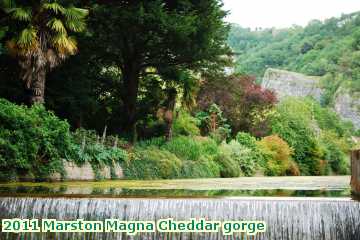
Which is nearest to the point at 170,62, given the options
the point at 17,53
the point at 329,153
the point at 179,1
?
the point at 179,1

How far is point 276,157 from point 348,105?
54155 mm

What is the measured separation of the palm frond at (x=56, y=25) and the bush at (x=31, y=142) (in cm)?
318

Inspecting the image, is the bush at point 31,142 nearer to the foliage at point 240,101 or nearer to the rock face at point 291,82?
the foliage at point 240,101

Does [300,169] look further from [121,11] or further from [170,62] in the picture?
[121,11]

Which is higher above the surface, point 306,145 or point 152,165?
point 306,145

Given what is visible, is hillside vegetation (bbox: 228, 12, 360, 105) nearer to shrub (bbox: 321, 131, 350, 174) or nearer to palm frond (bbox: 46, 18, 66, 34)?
shrub (bbox: 321, 131, 350, 174)

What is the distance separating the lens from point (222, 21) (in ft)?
96.0

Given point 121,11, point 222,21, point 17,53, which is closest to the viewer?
point 17,53

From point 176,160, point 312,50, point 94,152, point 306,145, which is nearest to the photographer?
point 94,152

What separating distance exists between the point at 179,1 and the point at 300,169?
22288 mm

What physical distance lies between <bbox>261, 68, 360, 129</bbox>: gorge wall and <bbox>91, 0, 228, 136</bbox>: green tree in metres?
62.5

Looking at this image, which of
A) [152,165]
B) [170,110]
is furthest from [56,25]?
[170,110]

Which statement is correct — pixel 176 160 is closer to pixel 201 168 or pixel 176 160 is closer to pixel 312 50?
pixel 201 168

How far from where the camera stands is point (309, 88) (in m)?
93.9
